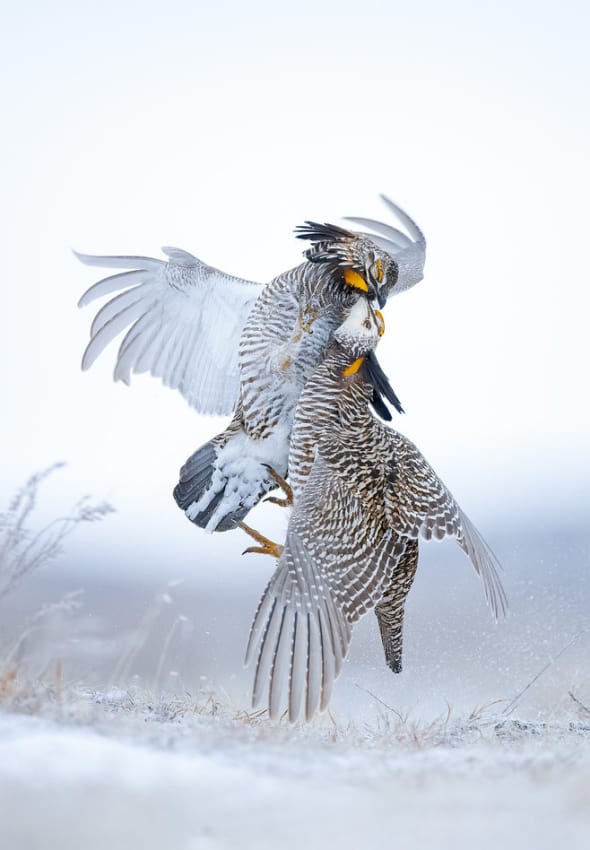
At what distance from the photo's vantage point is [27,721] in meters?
3.00

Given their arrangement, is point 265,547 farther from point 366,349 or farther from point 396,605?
point 366,349

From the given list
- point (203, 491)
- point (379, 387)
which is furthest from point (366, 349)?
point (203, 491)

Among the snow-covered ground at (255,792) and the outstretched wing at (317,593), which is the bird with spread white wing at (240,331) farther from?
the snow-covered ground at (255,792)

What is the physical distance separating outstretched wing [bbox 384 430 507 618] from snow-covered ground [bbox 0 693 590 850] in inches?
47.4

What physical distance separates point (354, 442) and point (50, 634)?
163 cm

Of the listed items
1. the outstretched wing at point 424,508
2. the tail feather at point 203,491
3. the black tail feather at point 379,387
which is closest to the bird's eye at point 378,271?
the black tail feather at point 379,387

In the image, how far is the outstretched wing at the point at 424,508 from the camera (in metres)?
4.33

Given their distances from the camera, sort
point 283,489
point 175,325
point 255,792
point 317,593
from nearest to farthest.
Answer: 1. point 255,792
2. point 317,593
3. point 283,489
4. point 175,325

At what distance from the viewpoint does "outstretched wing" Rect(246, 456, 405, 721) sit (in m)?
3.68

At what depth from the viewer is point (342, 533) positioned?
414 cm

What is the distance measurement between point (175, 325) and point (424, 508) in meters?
2.15

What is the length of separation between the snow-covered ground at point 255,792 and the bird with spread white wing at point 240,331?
2.02m

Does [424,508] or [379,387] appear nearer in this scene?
[424,508]

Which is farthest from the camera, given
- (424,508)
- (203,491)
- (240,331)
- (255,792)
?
(240,331)
